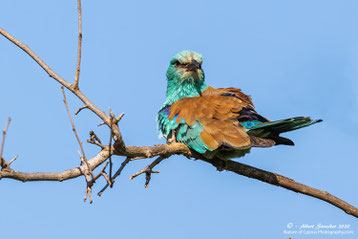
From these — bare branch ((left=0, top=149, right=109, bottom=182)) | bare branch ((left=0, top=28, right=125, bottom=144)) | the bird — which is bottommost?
bare branch ((left=0, top=149, right=109, bottom=182))

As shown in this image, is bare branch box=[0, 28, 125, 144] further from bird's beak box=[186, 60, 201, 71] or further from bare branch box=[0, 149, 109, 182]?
bird's beak box=[186, 60, 201, 71]

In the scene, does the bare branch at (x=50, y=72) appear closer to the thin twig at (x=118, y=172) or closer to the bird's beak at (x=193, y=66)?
the thin twig at (x=118, y=172)

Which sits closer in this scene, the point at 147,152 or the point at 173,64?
the point at 147,152

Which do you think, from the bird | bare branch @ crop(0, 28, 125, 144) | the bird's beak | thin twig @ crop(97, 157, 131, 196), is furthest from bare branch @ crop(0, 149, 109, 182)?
the bird's beak

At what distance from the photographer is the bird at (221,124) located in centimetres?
450

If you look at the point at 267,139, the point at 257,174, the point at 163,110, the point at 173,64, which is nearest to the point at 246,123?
the point at 267,139

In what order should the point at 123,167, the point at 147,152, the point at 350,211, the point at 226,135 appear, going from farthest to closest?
the point at 226,135
the point at 350,211
the point at 147,152
the point at 123,167

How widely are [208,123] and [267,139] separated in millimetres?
556

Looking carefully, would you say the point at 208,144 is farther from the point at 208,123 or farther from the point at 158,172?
the point at 158,172

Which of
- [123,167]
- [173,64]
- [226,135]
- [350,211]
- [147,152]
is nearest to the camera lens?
[123,167]

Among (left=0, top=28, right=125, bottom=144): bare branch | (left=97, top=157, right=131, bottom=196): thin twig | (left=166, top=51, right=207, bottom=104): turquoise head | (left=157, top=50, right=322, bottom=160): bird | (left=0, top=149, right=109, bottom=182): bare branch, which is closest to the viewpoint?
(left=0, top=149, right=109, bottom=182): bare branch

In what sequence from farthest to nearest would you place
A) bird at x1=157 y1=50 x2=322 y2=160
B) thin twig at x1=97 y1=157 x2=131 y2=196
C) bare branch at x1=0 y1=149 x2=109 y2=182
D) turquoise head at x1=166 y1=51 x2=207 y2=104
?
A: turquoise head at x1=166 y1=51 x2=207 y2=104 < bird at x1=157 y1=50 x2=322 y2=160 < thin twig at x1=97 y1=157 x2=131 y2=196 < bare branch at x1=0 y1=149 x2=109 y2=182

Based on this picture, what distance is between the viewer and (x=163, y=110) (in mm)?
5402

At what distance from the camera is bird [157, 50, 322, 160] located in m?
4.50
